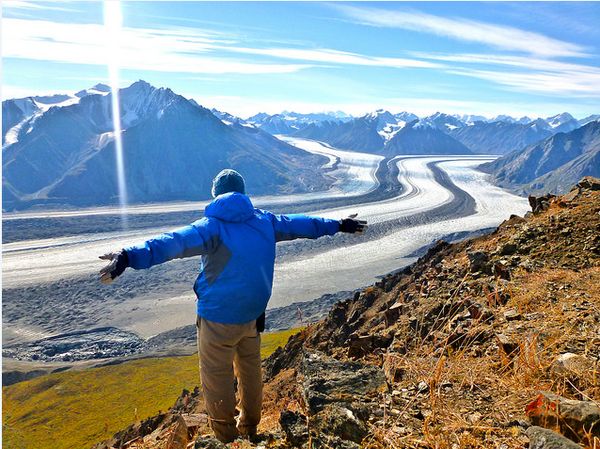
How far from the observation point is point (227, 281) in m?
3.18

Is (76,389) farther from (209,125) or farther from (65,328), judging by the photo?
(209,125)

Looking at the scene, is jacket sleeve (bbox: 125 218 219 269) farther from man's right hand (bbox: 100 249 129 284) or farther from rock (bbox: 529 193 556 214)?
rock (bbox: 529 193 556 214)

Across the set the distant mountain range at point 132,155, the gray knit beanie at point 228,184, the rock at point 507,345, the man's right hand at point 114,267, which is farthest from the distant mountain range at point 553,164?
the man's right hand at point 114,267

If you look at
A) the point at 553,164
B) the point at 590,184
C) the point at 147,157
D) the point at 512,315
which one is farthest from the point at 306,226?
the point at 553,164

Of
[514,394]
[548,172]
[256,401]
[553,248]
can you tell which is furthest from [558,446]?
[548,172]

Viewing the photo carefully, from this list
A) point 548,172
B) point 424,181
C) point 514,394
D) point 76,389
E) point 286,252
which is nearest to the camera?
point 514,394

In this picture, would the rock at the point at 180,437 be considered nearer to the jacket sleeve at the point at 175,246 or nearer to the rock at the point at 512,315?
the jacket sleeve at the point at 175,246

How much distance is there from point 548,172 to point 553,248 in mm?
99856

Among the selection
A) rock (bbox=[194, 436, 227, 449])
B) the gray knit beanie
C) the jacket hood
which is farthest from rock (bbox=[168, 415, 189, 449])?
the gray knit beanie

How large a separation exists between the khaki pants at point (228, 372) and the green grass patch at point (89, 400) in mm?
13102

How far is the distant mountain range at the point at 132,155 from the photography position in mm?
68125

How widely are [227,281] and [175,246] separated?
50cm

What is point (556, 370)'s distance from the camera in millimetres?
2455

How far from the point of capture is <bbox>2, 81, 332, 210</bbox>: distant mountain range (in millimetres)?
68125
